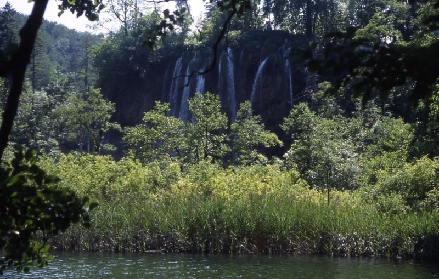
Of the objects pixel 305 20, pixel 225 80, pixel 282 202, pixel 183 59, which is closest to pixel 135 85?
pixel 183 59

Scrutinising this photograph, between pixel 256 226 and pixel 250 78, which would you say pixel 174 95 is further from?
pixel 256 226

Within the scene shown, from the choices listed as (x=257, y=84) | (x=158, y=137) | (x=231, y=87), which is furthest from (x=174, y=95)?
(x=158, y=137)

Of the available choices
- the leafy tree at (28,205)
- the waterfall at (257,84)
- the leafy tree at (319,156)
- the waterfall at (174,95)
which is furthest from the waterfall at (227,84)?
the leafy tree at (28,205)

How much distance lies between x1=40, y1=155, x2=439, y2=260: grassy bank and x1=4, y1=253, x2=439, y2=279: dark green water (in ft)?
1.64

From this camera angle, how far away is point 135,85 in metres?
47.4

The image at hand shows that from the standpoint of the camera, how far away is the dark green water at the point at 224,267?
45.5ft

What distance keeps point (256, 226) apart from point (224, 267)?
90.4 inches

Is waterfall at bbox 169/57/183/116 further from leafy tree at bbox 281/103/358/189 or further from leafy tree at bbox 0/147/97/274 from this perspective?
leafy tree at bbox 0/147/97/274

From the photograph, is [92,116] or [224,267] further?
[92,116]

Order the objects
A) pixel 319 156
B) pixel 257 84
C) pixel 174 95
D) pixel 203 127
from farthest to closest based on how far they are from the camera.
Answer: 1. pixel 174 95
2. pixel 257 84
3. pixel 203 127
4. pixel 319 156

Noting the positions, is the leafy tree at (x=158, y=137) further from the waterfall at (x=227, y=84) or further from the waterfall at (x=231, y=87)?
the waterfall at (x=227, y=84)

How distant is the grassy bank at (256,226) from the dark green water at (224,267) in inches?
19.7

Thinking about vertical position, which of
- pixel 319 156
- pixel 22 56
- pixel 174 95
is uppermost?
pixel 174 95

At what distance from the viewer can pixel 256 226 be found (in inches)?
660
